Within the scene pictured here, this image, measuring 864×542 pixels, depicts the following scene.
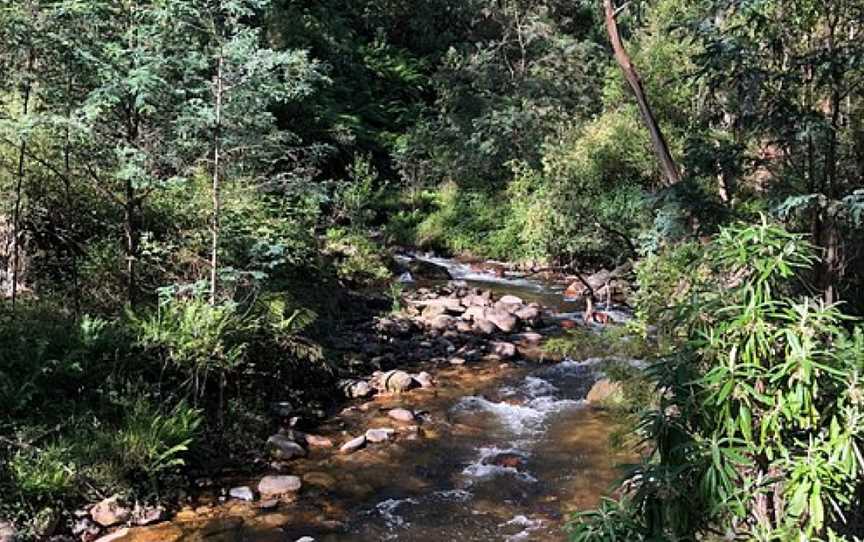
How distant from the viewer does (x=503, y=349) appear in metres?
11.2

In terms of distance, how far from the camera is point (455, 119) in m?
22.9

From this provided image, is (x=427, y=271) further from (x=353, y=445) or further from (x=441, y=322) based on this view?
(x=353, y=445)

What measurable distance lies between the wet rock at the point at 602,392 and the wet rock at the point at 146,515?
5.09m

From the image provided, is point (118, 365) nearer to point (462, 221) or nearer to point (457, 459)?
point (457, 459)

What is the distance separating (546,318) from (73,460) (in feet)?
30.0

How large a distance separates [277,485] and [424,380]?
3433 mm

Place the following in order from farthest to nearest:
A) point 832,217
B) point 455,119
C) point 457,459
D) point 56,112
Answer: point 455,119 < point 457,459 < point 56,112 < point 832,217

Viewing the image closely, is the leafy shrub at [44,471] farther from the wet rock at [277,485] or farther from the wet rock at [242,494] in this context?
the wet rock at [277,485]

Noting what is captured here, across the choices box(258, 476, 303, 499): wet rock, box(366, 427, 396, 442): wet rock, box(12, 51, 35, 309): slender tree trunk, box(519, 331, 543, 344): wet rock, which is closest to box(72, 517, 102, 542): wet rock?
box(258, 476, 303, 499): wet rock

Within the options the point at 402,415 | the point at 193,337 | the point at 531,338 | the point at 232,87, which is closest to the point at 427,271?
the point at 531,338

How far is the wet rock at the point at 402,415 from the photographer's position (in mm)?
8461

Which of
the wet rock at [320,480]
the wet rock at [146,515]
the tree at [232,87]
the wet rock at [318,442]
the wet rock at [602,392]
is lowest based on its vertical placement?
the wet rock at [320,480]

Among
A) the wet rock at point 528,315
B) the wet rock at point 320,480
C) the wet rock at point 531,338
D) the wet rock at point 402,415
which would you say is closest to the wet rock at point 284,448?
the wet rock at point 320,480

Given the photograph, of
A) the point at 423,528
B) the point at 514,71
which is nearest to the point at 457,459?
the point at 423,528
